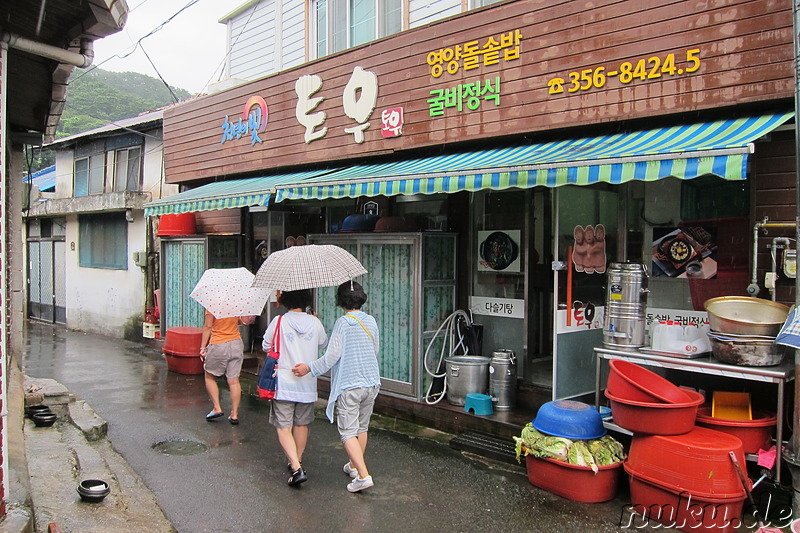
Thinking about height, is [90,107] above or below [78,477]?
above

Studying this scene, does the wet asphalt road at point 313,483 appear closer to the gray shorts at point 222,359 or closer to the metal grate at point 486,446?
the metal grate at point 486,446

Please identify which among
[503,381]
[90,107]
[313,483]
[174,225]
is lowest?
[313,483]

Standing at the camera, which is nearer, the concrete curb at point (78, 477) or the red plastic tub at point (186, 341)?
the concrete curb at point (78, 477)

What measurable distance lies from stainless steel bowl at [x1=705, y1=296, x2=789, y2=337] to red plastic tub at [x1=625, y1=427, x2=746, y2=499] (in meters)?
0.88

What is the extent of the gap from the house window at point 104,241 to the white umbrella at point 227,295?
993 centimetres

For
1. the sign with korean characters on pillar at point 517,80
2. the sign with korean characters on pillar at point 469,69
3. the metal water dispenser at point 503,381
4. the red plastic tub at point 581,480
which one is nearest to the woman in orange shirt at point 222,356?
the sign with korean characters on pillar at point 517,80

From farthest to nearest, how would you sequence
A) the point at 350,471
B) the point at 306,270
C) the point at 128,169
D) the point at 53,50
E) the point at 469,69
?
the point at 128,169 → the point at 469,69 → the point at 350,471 → the point at 306,270 → the point at 53,50

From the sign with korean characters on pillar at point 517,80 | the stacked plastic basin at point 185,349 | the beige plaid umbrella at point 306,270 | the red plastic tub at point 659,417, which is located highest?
the sign with korean characters on pillar at point 517,80

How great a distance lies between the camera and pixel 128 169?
16562mm

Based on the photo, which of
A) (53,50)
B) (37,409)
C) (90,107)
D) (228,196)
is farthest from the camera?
(90,107)

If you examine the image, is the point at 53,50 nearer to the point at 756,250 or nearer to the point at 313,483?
the point at 313,483

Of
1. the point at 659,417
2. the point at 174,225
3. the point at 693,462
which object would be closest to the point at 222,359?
the point at 659,417

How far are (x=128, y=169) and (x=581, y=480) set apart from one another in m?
14.8

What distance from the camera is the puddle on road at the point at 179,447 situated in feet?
22.8
